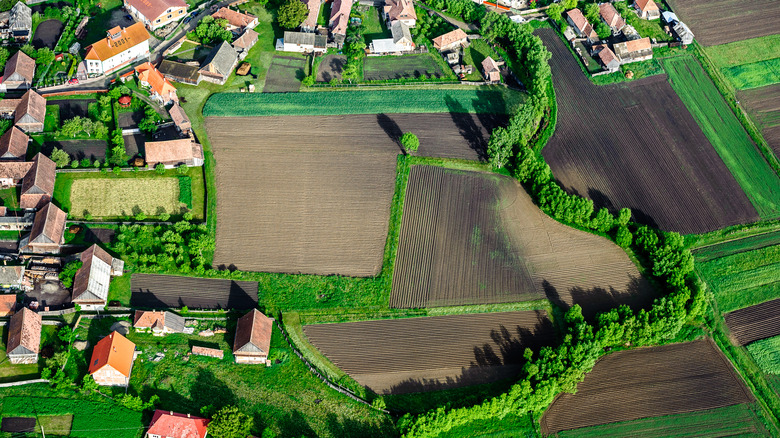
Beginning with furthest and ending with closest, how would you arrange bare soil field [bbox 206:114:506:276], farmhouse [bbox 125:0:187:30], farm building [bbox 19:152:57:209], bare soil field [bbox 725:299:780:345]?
1. farmhouse [bbox 125:0:187:30]
2. farm building [bbox 19:152:57:209]
3. bare soil field [bbox 206:114:506:276]
4. bare soil field [bbox 725:299:780:345]

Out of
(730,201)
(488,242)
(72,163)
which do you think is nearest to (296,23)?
(72,163)

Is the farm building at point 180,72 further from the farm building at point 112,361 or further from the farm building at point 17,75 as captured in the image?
the farm building at point 112,361

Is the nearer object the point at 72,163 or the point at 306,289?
the point at 306,289

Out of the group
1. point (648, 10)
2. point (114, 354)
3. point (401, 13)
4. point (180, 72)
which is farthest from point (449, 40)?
point (114, 354)

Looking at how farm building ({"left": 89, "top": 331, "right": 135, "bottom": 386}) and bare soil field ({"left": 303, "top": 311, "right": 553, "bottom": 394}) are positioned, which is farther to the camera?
bare soil field ({"left": 303, "top": 311, "right": 553, "bottom": 394})

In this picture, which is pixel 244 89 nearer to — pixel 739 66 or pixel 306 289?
pixel 306 289

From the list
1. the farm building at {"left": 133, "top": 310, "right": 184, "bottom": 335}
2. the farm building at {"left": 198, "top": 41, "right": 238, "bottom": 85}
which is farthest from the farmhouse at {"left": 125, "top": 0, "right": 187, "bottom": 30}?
the farm building at {"left": 133, "top": 310, "right": 184, "bottom": 335}

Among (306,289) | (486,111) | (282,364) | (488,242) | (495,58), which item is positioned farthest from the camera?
(495,58)

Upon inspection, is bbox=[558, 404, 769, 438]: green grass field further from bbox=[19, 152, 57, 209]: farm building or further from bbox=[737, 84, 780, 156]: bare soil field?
bbox=[19, 152, 57, 209]: farm building
